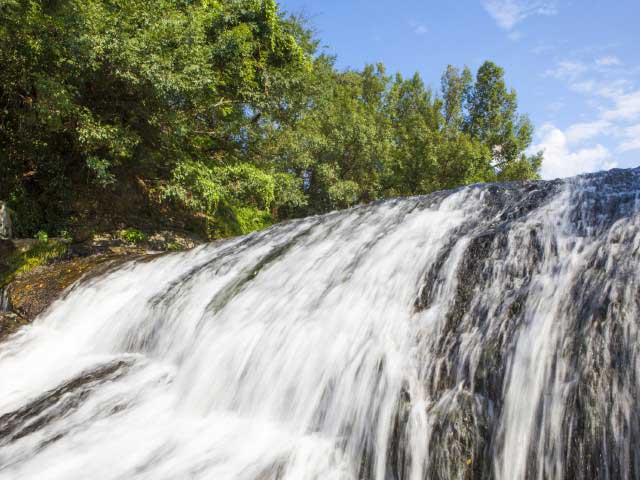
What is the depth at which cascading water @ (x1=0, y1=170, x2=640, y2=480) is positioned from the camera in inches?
80.0

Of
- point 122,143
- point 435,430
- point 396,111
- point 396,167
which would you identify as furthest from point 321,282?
point 396,111

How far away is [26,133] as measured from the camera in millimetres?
8469


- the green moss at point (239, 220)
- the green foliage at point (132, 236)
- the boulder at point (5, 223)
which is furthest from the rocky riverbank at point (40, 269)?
the green moss at point (239, 220)

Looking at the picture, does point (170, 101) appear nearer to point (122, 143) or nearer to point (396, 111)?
point (122, 143)

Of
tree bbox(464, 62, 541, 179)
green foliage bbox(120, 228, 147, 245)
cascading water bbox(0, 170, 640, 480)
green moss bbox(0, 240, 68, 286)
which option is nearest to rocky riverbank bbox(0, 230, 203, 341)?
green moss bbox(0, 240, 68, 286)

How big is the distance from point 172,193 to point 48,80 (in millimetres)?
3123

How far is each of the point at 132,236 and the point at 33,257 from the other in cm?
297

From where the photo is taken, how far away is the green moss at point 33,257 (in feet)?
22.0

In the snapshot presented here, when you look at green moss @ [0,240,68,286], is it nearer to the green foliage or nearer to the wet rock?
the wet rock

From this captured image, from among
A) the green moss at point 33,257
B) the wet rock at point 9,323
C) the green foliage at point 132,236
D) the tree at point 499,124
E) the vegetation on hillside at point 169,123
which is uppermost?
the tree at point 499,124

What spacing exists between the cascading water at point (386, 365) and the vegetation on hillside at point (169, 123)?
201 inches

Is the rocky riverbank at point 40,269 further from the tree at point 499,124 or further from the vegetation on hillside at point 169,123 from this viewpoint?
the tree at point 499,124

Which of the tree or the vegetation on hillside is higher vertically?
the tree

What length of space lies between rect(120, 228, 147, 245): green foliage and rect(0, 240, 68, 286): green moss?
77.7 inches
